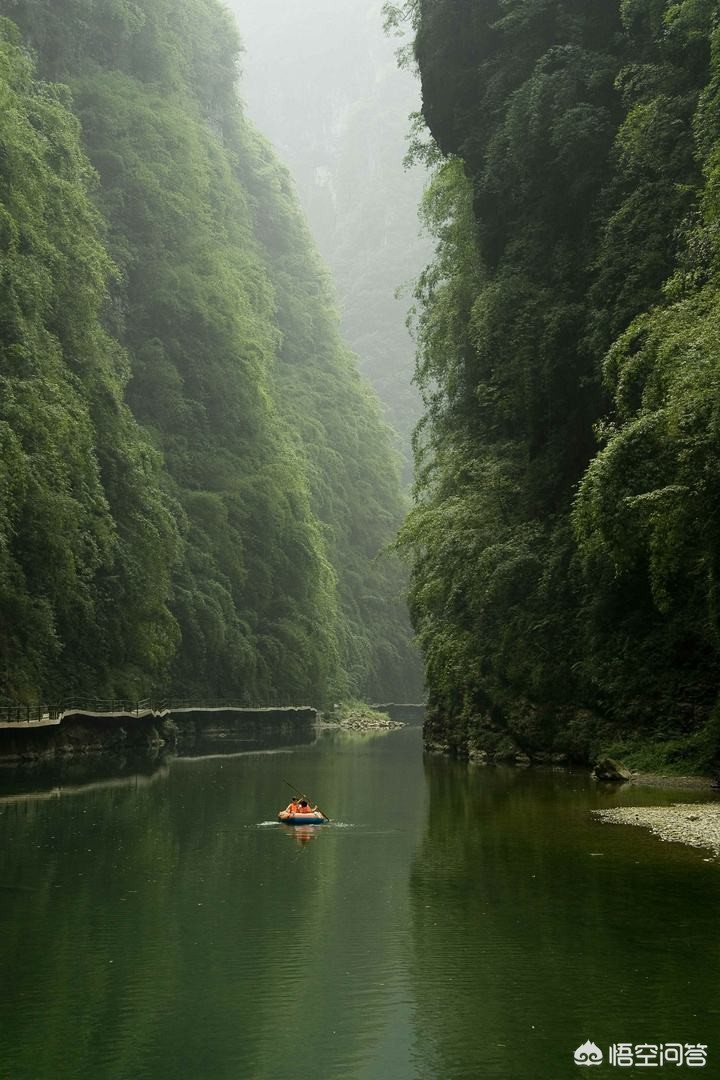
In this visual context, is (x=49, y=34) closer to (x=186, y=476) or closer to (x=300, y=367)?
(x=186, y=476)

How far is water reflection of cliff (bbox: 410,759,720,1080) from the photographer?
9.32 meters

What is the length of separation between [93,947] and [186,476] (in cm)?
5435

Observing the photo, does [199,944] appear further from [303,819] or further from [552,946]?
[303,819]

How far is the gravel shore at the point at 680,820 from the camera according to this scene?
1766 cm

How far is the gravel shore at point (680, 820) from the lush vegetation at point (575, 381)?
11.5 ft

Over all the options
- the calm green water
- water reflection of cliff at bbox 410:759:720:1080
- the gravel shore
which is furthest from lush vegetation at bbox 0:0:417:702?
water reflection of cliff at bbox 410:759:720:1080

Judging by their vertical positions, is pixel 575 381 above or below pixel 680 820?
above

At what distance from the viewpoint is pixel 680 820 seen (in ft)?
63.9

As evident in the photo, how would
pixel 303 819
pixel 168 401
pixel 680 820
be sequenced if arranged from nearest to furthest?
1. pixel 680 820
2. pixel 303 819
3. pixel 168 401

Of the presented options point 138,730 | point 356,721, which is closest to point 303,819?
point 138,730

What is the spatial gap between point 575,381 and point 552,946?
23260mm

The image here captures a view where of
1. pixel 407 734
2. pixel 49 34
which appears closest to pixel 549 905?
pixel 407 734

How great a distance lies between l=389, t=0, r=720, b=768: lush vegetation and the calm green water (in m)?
6.17

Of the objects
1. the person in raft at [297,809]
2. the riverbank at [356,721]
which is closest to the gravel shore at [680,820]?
the person in raft at [297,809]
